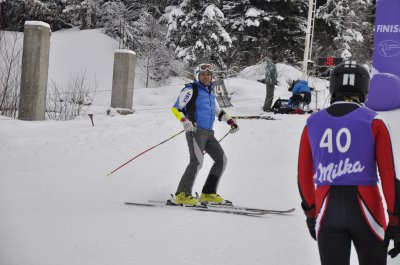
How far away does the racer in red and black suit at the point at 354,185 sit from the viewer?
2.34 meters

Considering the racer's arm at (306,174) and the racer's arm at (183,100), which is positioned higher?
the racer's arm at (183,100)

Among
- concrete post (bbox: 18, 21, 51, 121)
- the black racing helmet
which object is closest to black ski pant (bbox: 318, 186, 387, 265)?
the black racing helmet

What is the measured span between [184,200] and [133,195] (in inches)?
37.6

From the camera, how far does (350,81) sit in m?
2.54

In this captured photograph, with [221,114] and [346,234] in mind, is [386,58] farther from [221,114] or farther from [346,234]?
[346,234]

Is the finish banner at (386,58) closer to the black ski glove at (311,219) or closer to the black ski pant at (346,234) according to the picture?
the black ski glove at (311,219)

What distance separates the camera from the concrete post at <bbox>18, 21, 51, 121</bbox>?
→ 9977 millimetres

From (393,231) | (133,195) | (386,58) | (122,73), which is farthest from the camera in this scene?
(122,73)

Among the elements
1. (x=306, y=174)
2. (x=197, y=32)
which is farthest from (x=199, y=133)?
(x=197, y=32)

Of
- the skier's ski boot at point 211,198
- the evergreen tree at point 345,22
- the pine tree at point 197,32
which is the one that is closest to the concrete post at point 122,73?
the skier's ski boot at point 211,198

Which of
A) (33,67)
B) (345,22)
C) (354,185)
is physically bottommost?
(354,185)

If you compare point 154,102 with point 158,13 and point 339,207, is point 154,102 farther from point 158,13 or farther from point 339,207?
point 339,207

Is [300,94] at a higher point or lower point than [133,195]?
higher

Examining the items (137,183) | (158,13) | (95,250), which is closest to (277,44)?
(158,13)
